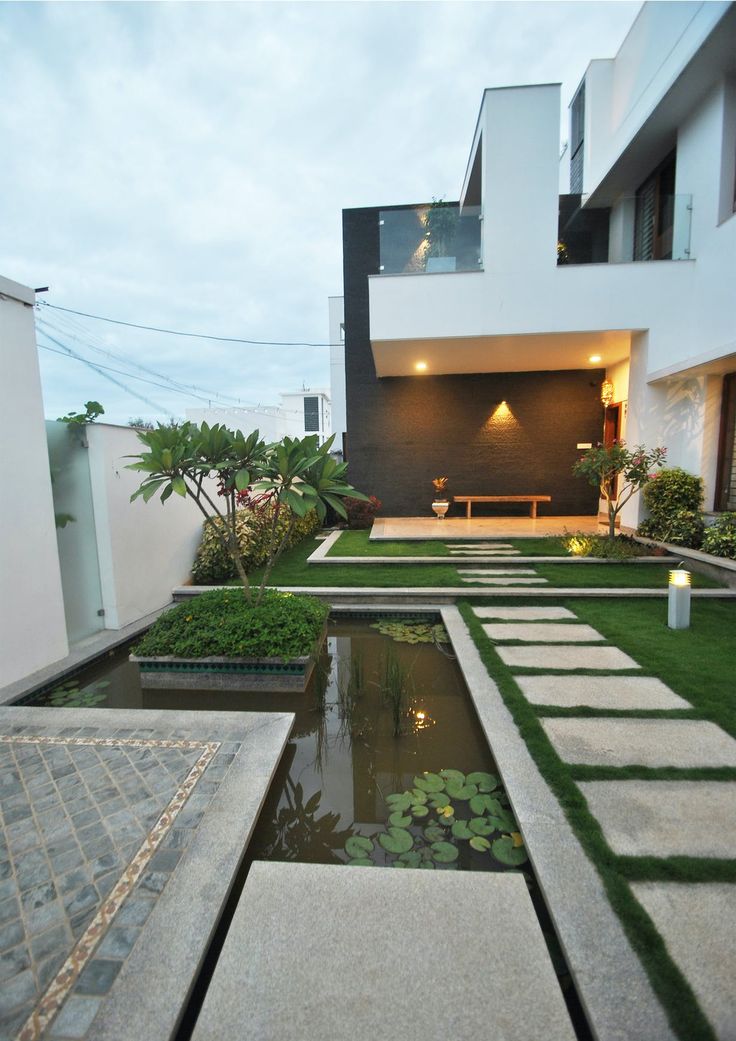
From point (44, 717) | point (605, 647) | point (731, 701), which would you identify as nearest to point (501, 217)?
point (605, 647)

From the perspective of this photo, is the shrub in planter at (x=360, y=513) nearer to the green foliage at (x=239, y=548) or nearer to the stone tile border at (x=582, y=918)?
the green foliage at (x=239, y=548)

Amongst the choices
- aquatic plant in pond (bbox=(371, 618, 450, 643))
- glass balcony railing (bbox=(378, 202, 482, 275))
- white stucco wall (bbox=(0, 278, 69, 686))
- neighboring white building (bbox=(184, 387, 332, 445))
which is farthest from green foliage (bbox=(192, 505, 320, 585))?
neighboring white building (bbox=(184, 387, 332, 445))

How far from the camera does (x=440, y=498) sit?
10.2 meters

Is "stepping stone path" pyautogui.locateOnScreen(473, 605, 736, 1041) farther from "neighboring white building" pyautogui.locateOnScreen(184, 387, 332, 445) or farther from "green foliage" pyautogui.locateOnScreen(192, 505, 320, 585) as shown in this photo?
"neighboring white building" pyautogui.locateOnScreen(184, 387, 332, 445)

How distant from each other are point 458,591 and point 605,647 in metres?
1.65

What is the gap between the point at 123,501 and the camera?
183 inches

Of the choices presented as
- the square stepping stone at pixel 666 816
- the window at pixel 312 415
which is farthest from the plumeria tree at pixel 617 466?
the window at pixel 312 415

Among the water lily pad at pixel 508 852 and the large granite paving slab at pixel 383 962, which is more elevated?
the large granite paving slab at pixel 383 962

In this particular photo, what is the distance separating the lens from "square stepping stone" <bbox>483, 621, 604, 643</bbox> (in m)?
3.93

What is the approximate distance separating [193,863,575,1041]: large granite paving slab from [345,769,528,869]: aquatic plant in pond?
0.21 m

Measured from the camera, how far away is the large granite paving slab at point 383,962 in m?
1.19

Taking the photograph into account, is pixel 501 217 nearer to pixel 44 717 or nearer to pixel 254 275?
pixel 44 717

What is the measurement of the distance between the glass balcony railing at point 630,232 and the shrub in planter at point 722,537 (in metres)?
4.17

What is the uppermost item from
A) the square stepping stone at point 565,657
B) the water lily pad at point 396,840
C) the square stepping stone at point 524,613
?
the square stepping stone at point 565,657
